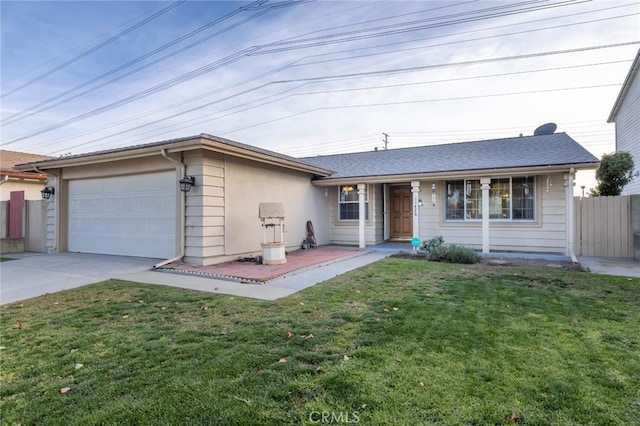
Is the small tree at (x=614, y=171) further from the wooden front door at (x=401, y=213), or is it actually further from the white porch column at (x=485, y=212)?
the wooden front door at (x=401, y=213)

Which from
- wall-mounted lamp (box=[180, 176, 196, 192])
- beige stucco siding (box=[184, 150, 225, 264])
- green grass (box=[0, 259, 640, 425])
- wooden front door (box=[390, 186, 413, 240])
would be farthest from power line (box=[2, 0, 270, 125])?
green grass (box=[0, 259, 640, 425])

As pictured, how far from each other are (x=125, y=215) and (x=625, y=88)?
1989cm

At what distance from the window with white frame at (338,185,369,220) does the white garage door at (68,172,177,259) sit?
21.6 feet

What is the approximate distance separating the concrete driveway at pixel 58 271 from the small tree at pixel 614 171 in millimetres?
13195

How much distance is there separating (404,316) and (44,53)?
19.2m

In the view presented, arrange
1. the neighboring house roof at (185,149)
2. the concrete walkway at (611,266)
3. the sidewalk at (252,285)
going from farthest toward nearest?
the neighboring house roof at (185,149) < the concrete walkway at (611,266) < the sidewalk at (252,285)

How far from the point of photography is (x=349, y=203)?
1334 cm

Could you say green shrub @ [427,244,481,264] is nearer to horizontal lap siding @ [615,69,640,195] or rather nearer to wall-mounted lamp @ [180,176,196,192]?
wall-mounted lamp @ [180,176,196,192]

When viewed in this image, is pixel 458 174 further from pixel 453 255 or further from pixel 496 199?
pixel 453 255

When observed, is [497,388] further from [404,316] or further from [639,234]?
[639,234]

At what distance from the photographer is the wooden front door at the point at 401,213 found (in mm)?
14125

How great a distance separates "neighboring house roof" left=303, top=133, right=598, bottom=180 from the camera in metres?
10.1

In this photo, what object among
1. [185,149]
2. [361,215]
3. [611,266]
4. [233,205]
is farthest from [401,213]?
[185,149]

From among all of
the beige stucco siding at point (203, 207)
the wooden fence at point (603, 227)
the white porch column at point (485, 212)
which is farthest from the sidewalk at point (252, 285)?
the wooden fence at point (603, 227)
